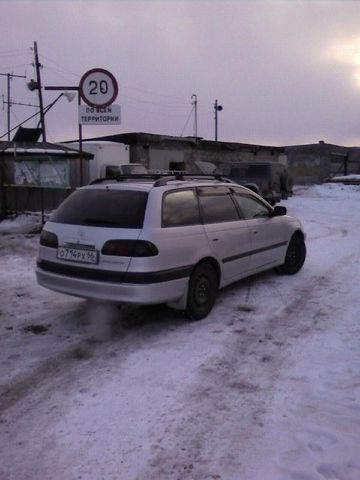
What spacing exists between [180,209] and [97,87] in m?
4.15

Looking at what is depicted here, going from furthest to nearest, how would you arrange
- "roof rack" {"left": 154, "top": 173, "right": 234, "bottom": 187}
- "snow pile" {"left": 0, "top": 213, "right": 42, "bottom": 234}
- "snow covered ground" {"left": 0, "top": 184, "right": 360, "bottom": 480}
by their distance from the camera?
"snow pile" {"left": 0, "top": 213, "right": 42, "bottom": 234}, "roof rack" {"left": 154, "top": 173, "right": 234, "bottom": 187}, "snow covered ground" {"left": 0, "top": 184, "right": 360, "bottom": 480}

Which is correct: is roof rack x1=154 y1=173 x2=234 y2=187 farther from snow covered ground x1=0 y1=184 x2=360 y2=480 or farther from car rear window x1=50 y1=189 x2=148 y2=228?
snow covered ground x1=0 y1=184 x2=360 y2=480

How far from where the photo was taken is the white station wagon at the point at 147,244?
Result: 4715mm

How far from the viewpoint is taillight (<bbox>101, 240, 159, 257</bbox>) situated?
4.68m

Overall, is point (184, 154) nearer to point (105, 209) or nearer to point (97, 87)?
point (97, 87)

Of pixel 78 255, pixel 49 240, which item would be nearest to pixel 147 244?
pixel 78 255

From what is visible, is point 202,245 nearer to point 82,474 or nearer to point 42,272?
point 42,272

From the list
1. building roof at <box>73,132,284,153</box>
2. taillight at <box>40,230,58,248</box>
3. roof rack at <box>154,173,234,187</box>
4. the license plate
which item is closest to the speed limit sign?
roof rack at <box>154,173,234,187</box>

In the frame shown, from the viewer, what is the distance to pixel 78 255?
16.2 ft

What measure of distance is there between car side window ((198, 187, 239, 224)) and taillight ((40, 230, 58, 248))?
5.40 ft

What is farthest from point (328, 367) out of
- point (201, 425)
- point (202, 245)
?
point (202, 245)

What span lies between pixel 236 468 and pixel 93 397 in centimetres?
127

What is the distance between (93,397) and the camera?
3605 mm

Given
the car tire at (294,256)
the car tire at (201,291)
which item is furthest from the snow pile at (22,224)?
the car tire at (201,291)
